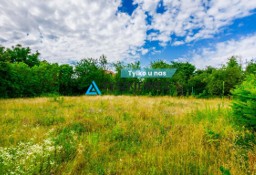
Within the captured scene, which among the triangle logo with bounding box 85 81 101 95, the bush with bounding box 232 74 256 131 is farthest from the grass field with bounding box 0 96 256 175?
the triangle logo with bounding box 85 81 101 95

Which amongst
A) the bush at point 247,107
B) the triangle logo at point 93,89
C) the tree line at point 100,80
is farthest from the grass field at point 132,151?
the triangle logo at point 93,89

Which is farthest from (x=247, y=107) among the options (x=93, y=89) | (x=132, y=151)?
(x=93, y=89)

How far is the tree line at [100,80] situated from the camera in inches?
707

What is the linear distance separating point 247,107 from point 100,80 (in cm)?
2416

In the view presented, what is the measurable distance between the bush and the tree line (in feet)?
43.6

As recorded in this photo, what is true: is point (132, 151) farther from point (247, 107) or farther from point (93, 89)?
point (93, 89)

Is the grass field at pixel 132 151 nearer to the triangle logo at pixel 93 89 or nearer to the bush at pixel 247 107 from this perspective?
the bush at pixel 247 107

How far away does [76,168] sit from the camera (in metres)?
3.21

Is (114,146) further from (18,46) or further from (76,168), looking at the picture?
(18,46)

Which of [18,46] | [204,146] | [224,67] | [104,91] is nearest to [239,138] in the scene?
[204,146]

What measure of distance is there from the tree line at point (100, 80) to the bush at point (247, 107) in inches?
523

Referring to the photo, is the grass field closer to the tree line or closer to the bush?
the bush

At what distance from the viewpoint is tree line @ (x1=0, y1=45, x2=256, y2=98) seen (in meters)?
18.0

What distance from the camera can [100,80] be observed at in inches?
1057
